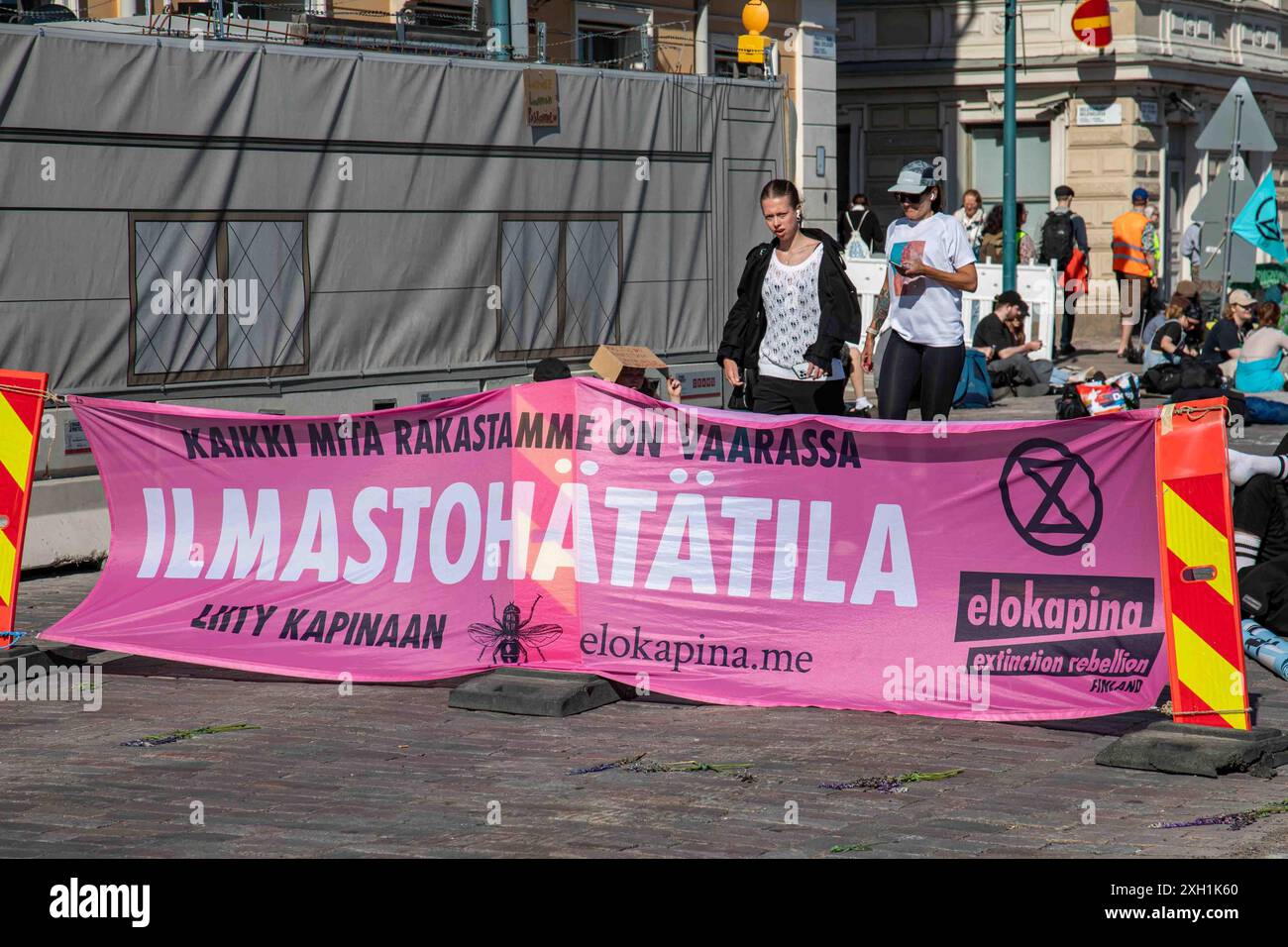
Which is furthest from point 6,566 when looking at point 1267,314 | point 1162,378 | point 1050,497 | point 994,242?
point 994,242

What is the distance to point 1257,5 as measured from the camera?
39.8 metres

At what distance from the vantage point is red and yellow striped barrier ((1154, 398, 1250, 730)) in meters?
6.86

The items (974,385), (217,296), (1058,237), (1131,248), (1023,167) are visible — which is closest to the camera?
(217,296)

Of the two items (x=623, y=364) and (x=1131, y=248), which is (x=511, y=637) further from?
(x=1131, y=248)

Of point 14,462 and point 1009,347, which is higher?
point 1009,347

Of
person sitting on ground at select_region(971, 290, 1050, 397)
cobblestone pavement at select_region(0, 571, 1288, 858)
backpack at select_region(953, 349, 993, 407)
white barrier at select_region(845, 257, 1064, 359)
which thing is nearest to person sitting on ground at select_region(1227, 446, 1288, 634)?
cobblestone pavement at select_region(0, 571, 1288, 858)

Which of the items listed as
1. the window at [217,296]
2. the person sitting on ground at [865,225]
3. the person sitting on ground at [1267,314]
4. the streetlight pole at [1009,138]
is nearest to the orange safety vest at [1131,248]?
the streetlight pole at [1009,138]

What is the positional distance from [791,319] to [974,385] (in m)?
10.7

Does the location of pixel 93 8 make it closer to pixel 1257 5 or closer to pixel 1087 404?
pixel 1087 404

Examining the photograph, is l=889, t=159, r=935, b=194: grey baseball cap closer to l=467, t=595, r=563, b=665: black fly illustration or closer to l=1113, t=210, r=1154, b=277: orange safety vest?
l=467, t=595, r=563, b=665: black fly illustration

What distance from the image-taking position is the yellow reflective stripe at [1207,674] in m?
6.88

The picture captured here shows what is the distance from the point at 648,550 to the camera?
8203mm

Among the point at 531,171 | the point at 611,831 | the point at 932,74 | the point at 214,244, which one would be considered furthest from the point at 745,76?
the point at 932,74

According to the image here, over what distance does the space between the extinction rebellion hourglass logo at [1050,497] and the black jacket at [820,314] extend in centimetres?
214
